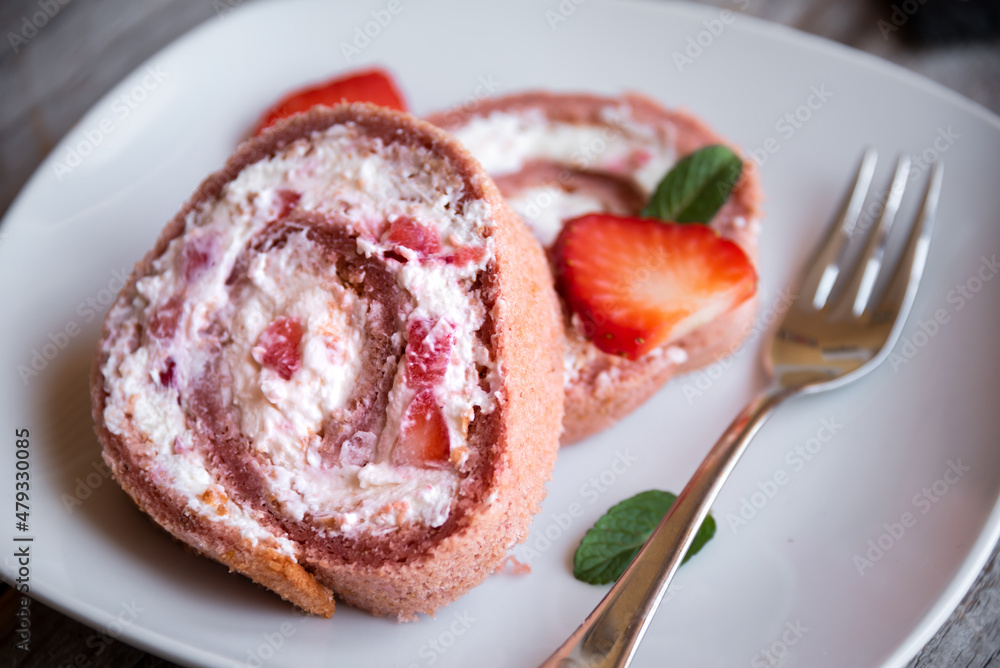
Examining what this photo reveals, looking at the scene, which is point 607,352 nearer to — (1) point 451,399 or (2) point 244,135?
(1) point 451,399

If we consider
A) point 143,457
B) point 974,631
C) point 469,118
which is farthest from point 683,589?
point 469,118

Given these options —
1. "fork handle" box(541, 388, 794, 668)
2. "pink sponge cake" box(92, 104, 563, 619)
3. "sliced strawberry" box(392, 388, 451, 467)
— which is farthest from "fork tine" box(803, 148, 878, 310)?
"sliced strawberry" box(392, 388, 451, 467)

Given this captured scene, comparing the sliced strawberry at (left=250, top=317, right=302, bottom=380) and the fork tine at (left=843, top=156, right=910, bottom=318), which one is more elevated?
the sliced strawberry at (left=250, top=317, right=302, bottom=380)

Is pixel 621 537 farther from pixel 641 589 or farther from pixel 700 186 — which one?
pixel 700 186

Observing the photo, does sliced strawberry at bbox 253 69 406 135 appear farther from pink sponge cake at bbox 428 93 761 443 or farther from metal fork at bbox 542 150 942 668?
metal fork at bbox 542 150 942 668

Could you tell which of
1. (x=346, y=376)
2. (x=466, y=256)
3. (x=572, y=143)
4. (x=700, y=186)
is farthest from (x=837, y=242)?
(x=346, y=376)
